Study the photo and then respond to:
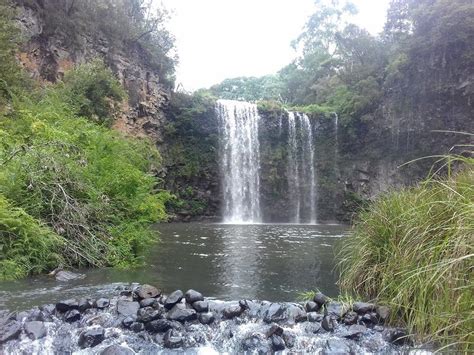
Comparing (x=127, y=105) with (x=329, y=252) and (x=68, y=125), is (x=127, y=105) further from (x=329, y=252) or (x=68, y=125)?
(x=329, y=252)

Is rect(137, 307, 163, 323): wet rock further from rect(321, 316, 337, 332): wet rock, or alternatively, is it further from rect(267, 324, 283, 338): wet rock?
rect(321, 316, 337, 332): wet rock

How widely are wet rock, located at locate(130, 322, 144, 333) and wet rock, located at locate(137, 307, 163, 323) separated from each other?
0.21ft

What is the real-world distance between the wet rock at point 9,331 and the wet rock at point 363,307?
3523 mm

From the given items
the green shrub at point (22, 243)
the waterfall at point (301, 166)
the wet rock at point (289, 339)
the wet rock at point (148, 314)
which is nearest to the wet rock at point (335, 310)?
the wet rock at point (289, 339)

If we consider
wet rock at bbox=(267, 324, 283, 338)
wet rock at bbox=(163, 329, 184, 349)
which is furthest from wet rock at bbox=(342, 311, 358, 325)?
wet rock at bbox=(163, 329, 184, 349)

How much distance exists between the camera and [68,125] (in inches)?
379

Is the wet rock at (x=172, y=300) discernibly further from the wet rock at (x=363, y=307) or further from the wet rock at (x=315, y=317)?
the wet rock at (x=363, y=307)

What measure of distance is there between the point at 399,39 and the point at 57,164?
78.7ft

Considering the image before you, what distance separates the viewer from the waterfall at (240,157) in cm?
2480

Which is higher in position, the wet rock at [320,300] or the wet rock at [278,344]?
the wet rock at [320,300]

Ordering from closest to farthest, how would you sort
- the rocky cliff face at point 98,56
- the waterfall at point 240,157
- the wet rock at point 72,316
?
the wet rock at point 72,316 → the rocky cliff face at point 98,56 → the waterfall at point 240,157

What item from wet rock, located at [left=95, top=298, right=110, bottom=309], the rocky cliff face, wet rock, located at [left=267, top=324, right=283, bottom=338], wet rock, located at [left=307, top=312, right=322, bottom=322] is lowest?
wet rock, located at [left=267, top=324, right=283, bottom=338]

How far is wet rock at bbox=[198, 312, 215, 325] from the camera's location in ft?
15.8

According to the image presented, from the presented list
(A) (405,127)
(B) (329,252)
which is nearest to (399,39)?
(A) (405,127)
